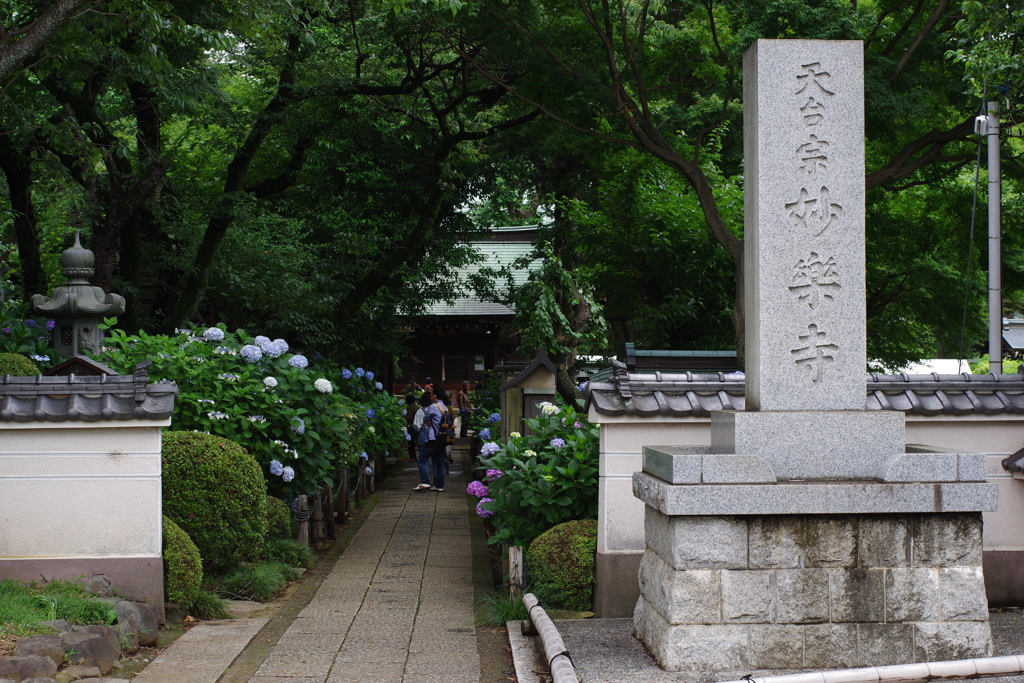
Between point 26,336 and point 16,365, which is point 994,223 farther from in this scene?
point 26,336

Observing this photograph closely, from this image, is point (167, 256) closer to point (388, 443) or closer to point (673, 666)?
point (388, 443)

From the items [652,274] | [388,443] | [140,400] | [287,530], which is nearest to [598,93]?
[652,274]

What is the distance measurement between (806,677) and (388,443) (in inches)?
578

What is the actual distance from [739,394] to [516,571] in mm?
2411

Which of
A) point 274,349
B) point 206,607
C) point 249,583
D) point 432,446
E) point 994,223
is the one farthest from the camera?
point 432,446

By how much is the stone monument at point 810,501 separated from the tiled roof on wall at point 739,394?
1.73 m

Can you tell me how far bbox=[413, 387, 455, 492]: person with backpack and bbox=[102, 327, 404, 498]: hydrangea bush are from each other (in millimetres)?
4453

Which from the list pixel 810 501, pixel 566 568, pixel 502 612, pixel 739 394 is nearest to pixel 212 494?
pixel 502 612

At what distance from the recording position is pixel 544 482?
7816mm

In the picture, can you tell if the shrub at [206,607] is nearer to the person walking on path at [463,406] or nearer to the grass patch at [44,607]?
the grass patch at [44,607]

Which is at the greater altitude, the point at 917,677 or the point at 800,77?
the point at 800,77

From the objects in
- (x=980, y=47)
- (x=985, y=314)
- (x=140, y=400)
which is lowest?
(x=140, y=400)

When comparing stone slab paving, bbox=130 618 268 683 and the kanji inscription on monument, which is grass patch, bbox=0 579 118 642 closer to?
stone slab paving, bbox=130 618 268 683

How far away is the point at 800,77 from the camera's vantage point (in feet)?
18.3
